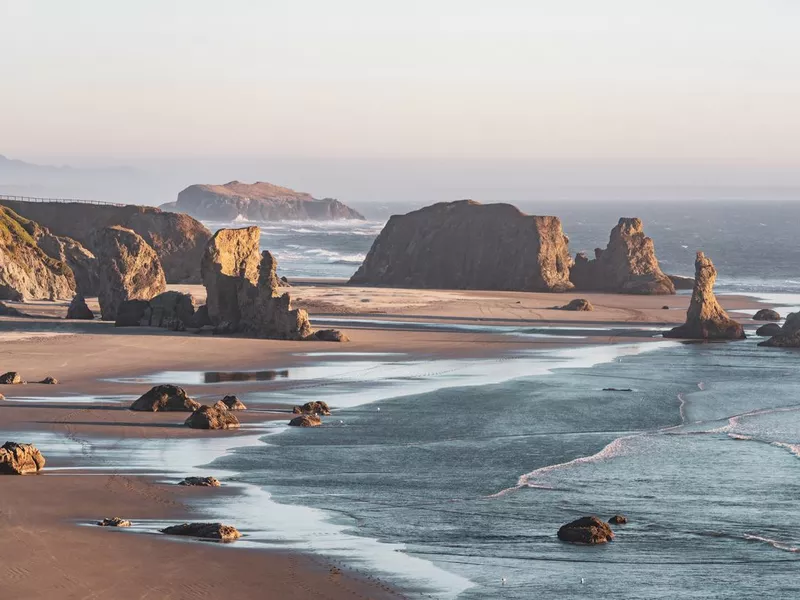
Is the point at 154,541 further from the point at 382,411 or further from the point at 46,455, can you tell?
the point at 382,411

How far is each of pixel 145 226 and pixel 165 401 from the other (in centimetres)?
6734

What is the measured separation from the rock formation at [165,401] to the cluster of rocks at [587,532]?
51.6ft

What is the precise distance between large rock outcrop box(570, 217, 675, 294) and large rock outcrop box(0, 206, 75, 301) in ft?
138

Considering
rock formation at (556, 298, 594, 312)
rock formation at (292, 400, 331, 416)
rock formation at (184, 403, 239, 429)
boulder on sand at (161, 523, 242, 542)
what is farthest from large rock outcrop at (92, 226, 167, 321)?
boulder on sand at (161, 523, 242, 542)

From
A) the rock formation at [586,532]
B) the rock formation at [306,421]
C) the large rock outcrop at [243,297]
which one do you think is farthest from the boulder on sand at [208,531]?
the large rock outcrop at [243,297]

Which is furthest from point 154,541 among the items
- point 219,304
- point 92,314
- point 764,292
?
point 764,292

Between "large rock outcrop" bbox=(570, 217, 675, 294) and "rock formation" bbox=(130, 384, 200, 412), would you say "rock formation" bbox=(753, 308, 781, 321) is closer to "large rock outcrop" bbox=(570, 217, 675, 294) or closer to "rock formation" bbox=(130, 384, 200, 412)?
"large rock outcrop" bbox=(570, 217, 675, 294)

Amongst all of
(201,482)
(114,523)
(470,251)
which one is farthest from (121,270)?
(114,523)

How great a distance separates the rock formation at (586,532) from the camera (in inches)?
801

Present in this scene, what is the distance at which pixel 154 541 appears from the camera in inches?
755

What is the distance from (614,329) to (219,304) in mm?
21969

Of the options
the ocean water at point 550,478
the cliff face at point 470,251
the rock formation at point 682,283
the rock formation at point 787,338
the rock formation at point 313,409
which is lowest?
the ocean water at point 550,478

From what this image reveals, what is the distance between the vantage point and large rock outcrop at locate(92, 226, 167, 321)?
64.2 metres

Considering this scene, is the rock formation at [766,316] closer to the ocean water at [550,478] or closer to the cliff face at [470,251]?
the cliff face at [470,251]
